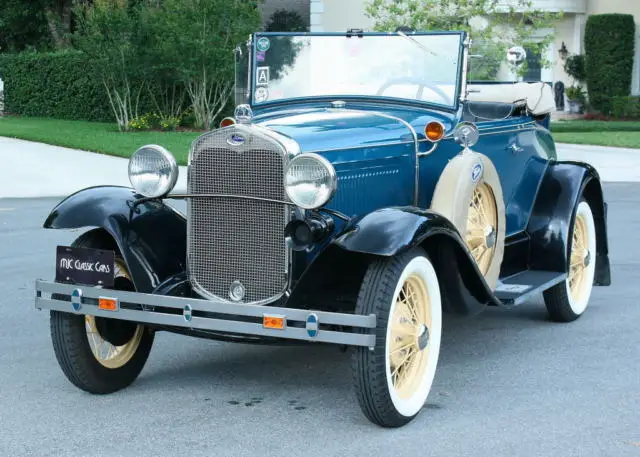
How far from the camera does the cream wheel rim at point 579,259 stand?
23.4 ft

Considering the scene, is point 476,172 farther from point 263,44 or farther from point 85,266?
point 85,266

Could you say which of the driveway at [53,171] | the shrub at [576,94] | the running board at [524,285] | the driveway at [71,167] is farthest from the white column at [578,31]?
the running board at [524,285]

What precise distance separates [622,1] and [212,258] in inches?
1090

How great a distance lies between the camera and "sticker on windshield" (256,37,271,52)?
6.52 metres

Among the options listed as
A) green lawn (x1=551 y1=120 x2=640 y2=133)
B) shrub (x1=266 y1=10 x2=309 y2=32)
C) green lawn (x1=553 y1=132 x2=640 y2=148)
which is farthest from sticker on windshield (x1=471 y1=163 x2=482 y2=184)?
shrub (x1=266 y1=10 x2=309 y2=32)

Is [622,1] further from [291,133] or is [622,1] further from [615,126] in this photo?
[291,133]

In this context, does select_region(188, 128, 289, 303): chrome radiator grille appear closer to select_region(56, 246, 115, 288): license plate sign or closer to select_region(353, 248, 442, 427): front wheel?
select_region(56, 246, 115, 288): license plate sign

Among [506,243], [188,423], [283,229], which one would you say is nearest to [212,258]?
[283,229]

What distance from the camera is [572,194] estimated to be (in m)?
6.89

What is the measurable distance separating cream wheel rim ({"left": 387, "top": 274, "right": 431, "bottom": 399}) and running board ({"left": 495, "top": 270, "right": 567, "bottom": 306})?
892 mm

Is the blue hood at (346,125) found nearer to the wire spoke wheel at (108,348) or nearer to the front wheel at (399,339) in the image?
the front wheel at (399,339)

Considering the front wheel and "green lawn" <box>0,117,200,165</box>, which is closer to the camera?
the front wheel

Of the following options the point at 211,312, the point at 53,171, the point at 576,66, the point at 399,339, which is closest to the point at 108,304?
Answer: the point at 211,312

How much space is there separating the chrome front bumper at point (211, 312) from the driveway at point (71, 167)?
340 inches
